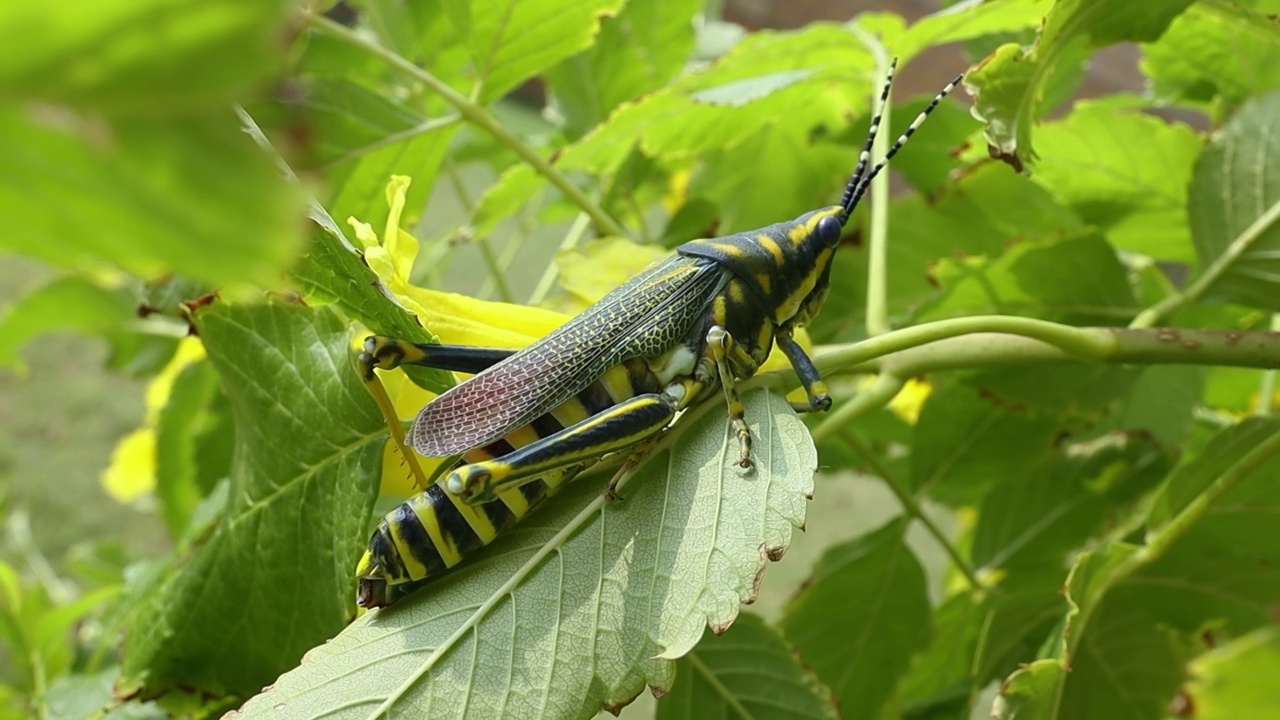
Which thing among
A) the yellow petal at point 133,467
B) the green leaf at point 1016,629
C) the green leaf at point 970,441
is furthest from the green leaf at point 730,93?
the yellow petal at point 133,467

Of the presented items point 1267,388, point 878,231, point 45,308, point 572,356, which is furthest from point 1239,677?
point 45,308

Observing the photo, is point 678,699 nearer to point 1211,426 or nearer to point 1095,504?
point 1095,504

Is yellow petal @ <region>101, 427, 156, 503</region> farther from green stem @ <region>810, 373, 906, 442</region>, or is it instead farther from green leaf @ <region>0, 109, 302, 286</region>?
green leaf @ <region>0, 109, 302, 286</region>

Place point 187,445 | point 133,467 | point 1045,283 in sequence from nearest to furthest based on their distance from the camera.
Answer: point 1045,283, point 187,445, point 133,467

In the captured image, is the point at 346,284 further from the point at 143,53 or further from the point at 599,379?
the point at 143,53

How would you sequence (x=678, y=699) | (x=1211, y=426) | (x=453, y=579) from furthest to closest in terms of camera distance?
(x=1211, y=426) → (x=678, y=699) → (x=453, y=579)

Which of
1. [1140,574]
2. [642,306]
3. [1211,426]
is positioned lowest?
[1211,426]

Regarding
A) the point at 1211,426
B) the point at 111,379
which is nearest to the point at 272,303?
the point at 1211,426

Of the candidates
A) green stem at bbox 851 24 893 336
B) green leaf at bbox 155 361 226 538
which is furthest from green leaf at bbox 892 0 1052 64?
green leaf at bbox 155 361 226 538
